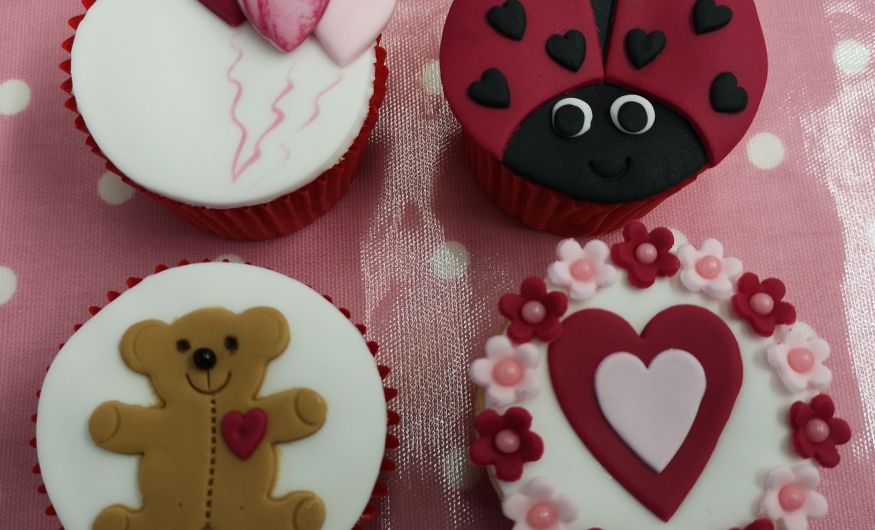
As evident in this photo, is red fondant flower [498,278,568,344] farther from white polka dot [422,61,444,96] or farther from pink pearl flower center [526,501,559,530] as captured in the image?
white polka dot [422,61,444,96]

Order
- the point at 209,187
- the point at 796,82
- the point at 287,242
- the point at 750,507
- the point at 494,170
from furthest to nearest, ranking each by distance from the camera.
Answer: the point at 796,82
the point at 287,242
the point at 494,170
the point at 209,187
the point at 750,507

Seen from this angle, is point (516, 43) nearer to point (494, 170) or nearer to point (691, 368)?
point (494, 170)

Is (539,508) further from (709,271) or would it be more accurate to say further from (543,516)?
(709,271)

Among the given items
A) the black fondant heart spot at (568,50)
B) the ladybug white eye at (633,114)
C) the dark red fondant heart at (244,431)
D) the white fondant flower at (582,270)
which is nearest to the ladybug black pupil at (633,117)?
the ladybug white eye at (633,114)

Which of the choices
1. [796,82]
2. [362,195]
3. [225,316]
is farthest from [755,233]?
[225,316]

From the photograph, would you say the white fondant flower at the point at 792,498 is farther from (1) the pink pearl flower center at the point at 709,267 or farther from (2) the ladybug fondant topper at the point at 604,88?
(2) the ladybug fondant topper at the point at 604,88

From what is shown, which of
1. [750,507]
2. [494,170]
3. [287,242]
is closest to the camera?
[750,507]

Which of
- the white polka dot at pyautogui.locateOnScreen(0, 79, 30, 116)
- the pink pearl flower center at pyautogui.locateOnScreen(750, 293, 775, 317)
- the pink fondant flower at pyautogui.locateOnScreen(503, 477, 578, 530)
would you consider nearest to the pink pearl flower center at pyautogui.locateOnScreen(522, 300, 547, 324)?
the pink fondant flower at pyautogui.locateOnScreen(503, 477, 578, 530)
